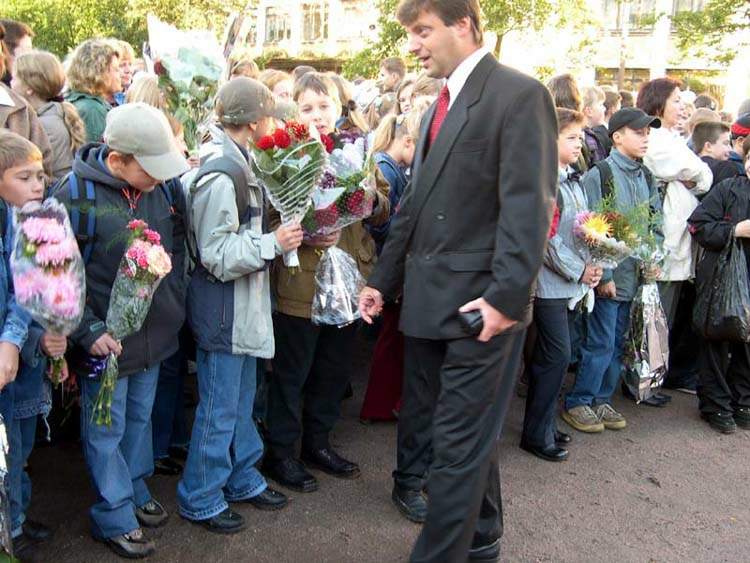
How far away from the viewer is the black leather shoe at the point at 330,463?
14.8 ft

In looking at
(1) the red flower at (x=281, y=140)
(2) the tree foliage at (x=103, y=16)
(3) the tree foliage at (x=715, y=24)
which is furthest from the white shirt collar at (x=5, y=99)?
(2) the tree foliage at (x=103, y=16)

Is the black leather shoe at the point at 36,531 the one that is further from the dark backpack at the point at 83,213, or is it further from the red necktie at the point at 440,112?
the red necktie at the point at 440,112

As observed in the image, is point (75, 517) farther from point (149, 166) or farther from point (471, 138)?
point (471, 138)

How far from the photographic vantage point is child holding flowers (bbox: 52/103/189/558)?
3.32 meters

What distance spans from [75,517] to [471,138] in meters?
2.70

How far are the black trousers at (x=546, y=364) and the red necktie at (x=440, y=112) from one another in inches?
72.2

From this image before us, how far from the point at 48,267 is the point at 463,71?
180cm

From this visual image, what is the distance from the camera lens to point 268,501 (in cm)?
410

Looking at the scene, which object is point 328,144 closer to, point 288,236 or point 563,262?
point 288,236

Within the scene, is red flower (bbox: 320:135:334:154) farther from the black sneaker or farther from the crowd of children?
the black sneaker

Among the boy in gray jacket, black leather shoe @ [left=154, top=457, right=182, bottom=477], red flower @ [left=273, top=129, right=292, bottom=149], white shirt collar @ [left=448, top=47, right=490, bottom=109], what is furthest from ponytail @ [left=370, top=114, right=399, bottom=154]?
black leather shoe @ [left=154, top=457, right=182, bottom=477]

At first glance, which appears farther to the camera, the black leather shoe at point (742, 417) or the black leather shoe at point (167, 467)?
the black leather shoe at point (742, 417)

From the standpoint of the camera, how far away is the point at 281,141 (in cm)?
351

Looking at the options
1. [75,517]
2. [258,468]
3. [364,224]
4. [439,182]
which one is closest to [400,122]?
[364,224]
